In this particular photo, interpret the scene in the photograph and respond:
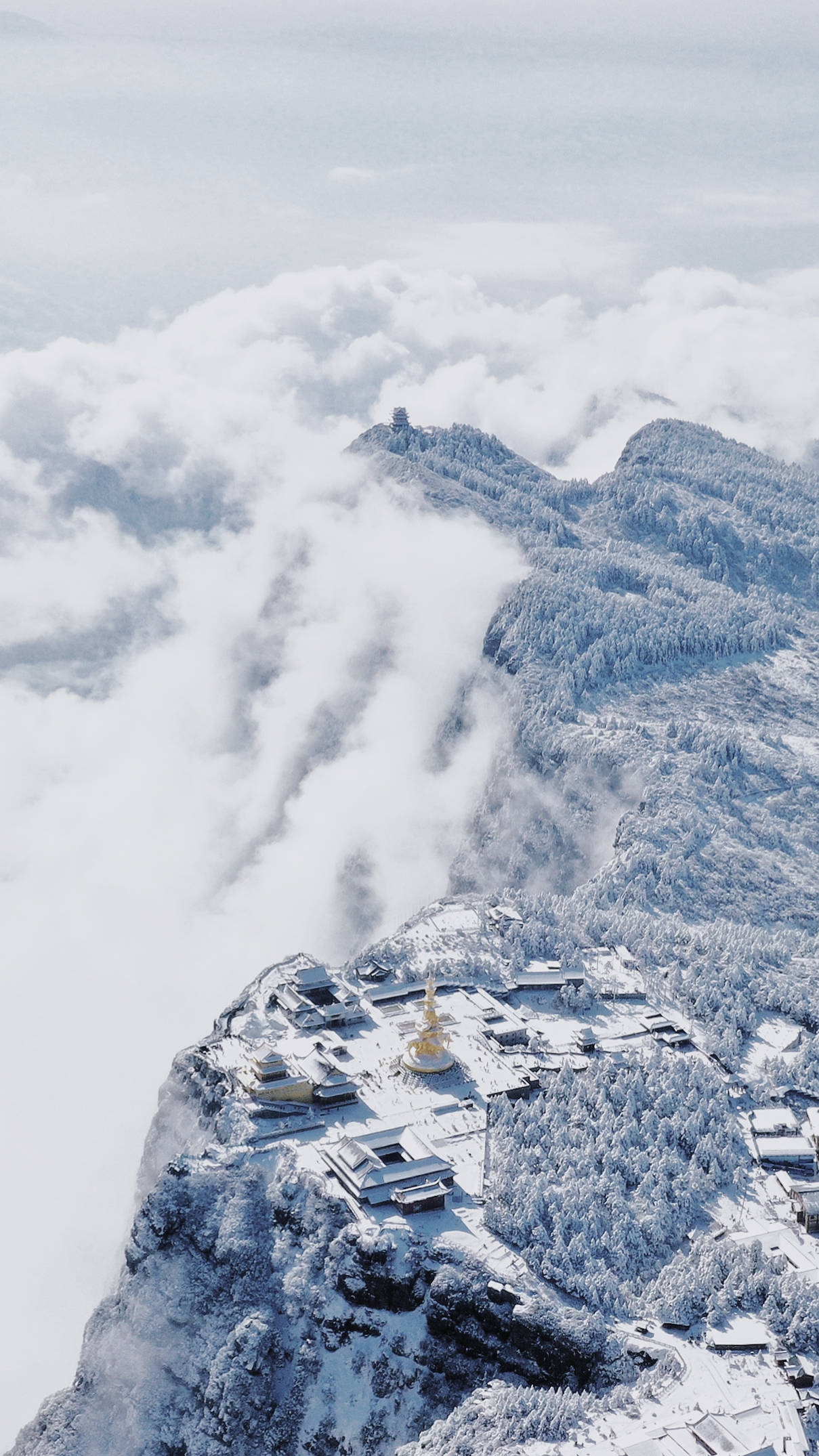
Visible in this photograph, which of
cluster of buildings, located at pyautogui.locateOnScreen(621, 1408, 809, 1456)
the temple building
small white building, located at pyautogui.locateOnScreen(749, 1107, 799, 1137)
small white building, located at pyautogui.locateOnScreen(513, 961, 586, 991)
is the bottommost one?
cluster of buildings, located at pyautogui.locateOnScreen(621, 1408, 809, 1456)

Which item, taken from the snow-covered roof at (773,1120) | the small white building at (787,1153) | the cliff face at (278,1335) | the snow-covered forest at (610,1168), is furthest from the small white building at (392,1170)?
the snow-covered roof at (773,1120)

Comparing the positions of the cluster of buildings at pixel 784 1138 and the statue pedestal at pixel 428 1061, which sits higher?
the statue pedestal at pixel 428 1061

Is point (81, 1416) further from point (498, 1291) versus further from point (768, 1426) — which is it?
point (768, 1426)

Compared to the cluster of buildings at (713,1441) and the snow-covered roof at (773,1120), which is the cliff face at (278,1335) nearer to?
the cluster of buildings at (713,1441)

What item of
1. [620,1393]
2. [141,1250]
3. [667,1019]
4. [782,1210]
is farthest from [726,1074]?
[141,1250]

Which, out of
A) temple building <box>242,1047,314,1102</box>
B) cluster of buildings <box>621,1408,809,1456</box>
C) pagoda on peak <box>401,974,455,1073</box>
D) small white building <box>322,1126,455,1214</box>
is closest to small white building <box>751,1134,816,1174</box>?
small white building <box>322,1126,455,1214</box>

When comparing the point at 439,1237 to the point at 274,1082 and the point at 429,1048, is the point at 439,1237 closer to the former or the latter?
the point at 274,1082

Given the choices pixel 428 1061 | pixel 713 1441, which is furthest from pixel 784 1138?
pixel 713 1441

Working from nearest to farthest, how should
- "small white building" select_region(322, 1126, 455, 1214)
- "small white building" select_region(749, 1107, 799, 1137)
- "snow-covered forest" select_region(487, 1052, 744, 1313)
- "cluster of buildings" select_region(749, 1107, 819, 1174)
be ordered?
1. "snow-covered forest" select_region(487, 1052, 744, 1313)
2. "small white building" select_region(322, 1126, 455, 1214)
3. "cluster of buildings" select_region(749, 1107, 819, 1174)
4. "small white building" select_region(749, 1107, 799, 1137)

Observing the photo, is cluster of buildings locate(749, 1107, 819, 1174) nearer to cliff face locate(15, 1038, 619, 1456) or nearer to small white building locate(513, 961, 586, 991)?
small white building locate(513, 961, 586, 991)
